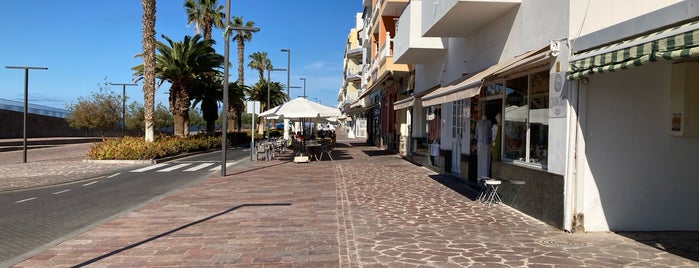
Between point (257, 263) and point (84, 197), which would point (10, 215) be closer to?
point (84, 197)

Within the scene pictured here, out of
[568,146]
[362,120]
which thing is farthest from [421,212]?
[362,120]

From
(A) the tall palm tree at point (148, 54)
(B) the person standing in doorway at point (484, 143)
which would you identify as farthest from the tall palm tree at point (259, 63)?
(B) the person standing in doorway at point (484, 143)

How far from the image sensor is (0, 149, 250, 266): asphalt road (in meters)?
6.71

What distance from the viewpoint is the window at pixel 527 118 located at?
25.2ft

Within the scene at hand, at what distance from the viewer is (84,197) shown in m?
10.8

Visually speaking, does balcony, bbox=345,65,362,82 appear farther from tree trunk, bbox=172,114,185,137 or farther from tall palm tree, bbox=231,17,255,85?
tree trunk, bbox=172,114,185,137

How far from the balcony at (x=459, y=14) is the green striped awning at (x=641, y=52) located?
3.23 metres

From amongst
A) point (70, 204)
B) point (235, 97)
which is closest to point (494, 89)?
point (70, 204)

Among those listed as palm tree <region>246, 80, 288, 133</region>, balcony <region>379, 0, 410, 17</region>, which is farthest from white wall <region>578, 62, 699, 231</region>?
palm tree <region>246, 80, 288, 133</region>

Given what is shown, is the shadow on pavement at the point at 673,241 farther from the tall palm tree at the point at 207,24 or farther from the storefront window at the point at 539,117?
the tall palm tree at the point at 207,24

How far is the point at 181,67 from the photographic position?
26484 millimetres

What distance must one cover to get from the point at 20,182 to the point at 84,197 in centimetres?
466

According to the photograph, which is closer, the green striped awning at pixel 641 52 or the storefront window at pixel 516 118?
the green striped awning at pixel 641 52

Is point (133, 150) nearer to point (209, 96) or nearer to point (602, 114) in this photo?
point (209, 96)
